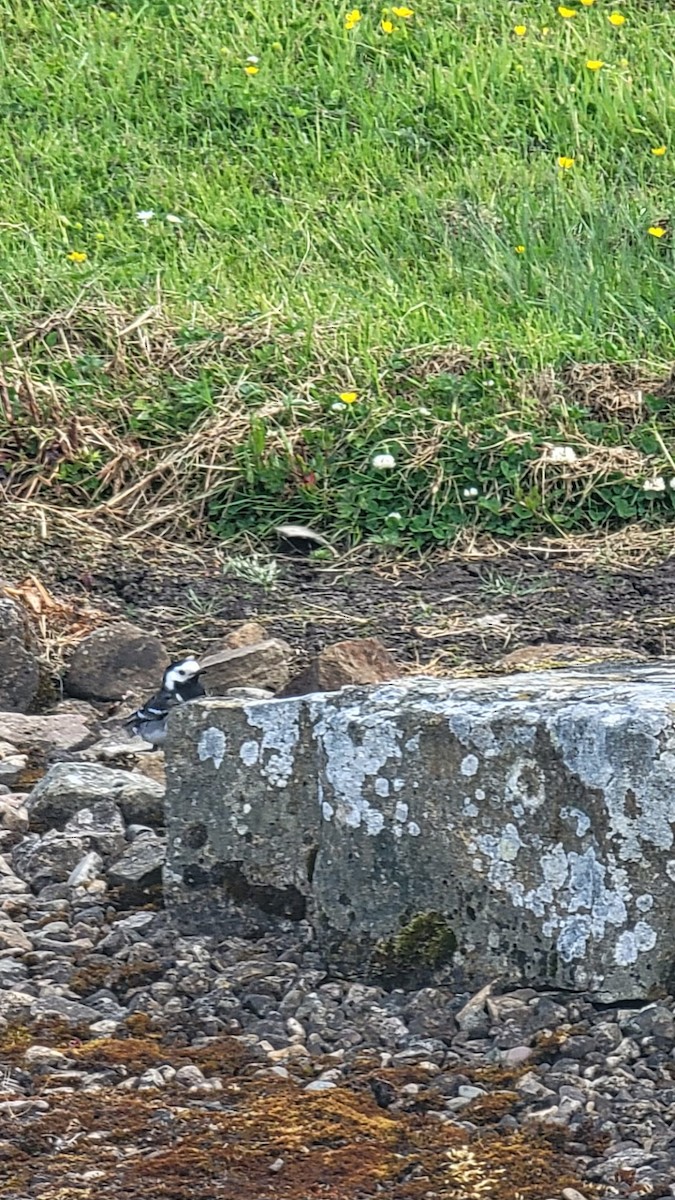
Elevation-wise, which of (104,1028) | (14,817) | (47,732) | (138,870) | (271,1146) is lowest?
(47,732)

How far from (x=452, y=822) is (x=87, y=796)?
3.47 ft

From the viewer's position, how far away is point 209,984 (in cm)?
274

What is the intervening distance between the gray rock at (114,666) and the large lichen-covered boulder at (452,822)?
2005 mm

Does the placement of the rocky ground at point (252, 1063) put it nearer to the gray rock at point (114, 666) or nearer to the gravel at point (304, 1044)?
the gravel at point (304, 1044)

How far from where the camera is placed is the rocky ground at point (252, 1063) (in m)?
2.15

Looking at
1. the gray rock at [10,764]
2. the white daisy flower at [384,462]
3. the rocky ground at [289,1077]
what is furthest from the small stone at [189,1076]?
the white daisy flower at [384,462]

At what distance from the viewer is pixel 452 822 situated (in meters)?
2.69

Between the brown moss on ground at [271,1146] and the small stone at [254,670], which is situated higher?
the brown moss on ground at [271,1146]

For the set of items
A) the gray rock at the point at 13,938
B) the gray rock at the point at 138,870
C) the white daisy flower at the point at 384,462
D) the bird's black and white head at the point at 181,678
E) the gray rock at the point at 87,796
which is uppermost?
the gray rock at the point at 13,938

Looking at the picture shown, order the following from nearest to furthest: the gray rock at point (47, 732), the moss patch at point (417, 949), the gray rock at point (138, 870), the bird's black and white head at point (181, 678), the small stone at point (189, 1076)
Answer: the small stone at point (189, 1076) < the moss patch at point (417, 949) < the gray rock at point (138, 870) < the gray rock at point (47, 732) < the bird's black and white head at point (181, 678)

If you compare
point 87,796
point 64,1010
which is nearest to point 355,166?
point 87,796

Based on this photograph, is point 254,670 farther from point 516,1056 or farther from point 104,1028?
point 516,1056

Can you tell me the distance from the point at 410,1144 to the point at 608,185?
687 cm

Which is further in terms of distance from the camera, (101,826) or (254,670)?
(254,670)
